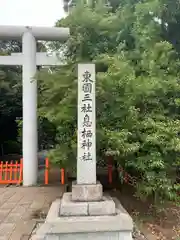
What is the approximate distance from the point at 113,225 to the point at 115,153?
1.60m

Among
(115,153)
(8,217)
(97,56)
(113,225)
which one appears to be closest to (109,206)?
(113,225)

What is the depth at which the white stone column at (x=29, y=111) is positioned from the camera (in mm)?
10805

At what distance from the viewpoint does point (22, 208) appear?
7719 millimetres

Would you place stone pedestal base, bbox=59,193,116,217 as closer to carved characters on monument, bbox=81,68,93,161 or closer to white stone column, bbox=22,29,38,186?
carved characters on monument, bbox=81,68,93,161

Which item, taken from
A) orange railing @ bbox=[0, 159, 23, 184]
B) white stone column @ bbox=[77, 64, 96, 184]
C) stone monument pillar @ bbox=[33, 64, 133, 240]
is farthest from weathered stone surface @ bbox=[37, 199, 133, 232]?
orange railing @ bbox=[0, 159, 23, 184]

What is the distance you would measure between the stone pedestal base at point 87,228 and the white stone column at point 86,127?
83 cm

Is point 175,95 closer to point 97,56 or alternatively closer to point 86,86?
point 97,56

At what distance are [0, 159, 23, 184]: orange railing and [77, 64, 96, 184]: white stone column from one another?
5976 millimetres

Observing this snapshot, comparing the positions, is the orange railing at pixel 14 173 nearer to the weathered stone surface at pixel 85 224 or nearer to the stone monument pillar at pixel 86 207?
the stone monument pillar at pixel 86 207

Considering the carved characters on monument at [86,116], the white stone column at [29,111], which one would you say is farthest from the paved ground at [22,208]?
the carved characters on monument at [86,116]

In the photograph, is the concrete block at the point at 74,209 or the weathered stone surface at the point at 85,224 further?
the concrete block at the point at 74,209

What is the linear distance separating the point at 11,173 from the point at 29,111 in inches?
94.7

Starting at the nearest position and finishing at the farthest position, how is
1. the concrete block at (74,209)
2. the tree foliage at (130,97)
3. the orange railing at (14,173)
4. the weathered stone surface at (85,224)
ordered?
the weathered stone surface at (85,224) → the concrete block at (74,209) → the tree foliage at (130,97) → the orange railing at (14,173)

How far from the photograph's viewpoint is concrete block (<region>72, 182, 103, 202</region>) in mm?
5402
